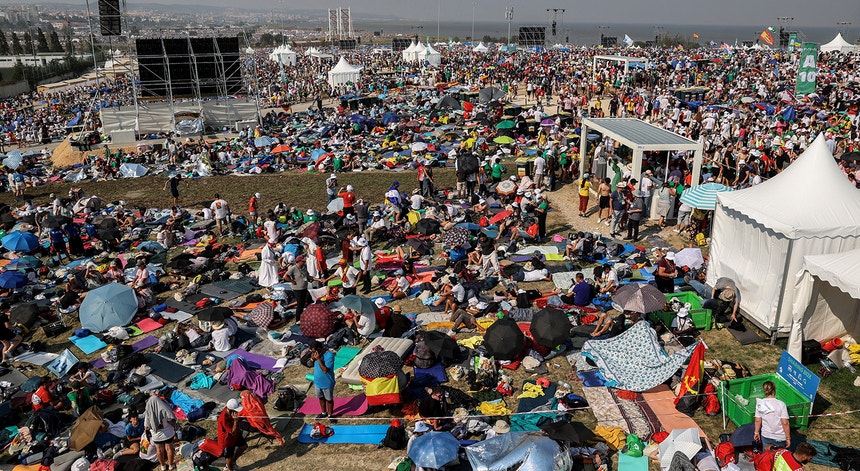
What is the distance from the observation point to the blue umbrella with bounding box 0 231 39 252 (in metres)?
16.4

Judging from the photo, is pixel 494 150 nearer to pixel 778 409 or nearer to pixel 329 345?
pixel 329 345

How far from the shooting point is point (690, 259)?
524 inches

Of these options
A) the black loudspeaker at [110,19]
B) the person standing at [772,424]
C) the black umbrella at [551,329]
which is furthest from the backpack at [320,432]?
the black loudspeaker at [110,19]

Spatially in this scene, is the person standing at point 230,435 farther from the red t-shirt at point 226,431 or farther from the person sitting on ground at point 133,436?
the person sitting on ground at point 133,436

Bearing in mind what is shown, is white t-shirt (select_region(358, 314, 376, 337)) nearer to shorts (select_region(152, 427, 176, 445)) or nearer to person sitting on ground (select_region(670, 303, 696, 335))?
shorts (select_region(152, 427, 176, 445))

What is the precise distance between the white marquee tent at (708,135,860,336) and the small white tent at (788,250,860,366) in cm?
39

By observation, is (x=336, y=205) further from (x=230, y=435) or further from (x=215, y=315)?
(x=230, y=435)

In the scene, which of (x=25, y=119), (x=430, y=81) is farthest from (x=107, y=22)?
(x=430, y=81)

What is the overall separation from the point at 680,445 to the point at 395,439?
369cm

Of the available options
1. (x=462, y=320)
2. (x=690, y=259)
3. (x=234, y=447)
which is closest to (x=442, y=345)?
(x=462, y=320)

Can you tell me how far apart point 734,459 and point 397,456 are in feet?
14.0

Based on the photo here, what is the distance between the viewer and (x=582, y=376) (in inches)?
391

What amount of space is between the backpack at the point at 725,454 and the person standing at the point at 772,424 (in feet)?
1.59

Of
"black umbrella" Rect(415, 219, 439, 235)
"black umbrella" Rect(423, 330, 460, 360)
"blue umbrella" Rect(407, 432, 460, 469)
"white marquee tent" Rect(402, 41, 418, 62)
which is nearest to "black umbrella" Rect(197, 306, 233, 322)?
"black umbrella" Rect(423, 330, 460, 360)
